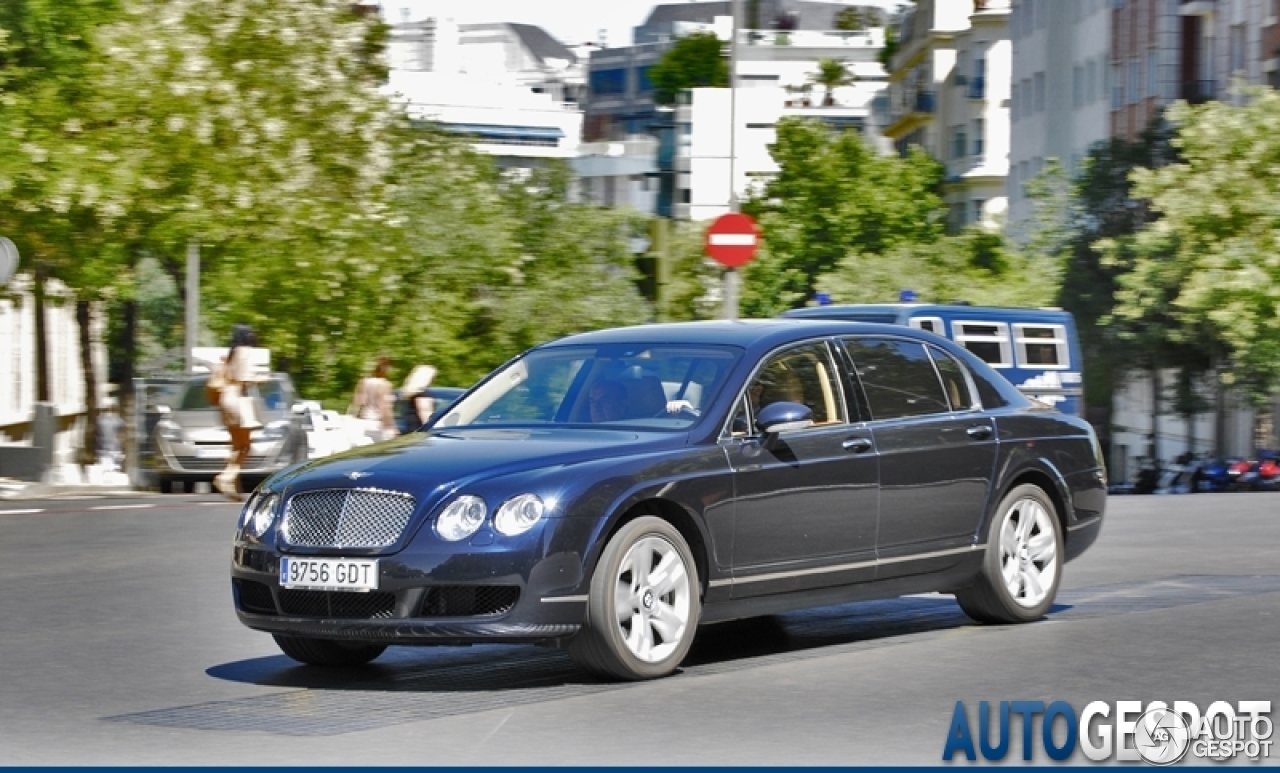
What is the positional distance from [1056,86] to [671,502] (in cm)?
7373

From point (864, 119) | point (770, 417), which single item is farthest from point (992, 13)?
point (770, 417)

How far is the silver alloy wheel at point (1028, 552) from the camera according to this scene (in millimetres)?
12516

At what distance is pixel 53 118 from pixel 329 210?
30.7 feet

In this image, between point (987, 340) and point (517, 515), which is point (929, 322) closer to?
point (987, 340)

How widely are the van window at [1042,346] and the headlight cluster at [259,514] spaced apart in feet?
91.4

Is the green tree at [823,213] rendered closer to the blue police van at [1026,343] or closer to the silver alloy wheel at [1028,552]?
the blue police van at [1026,343]

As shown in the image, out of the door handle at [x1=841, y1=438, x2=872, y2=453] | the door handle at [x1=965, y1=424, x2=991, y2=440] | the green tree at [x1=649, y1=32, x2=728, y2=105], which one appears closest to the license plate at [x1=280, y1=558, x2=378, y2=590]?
the door handle at [x1=841, y1=438, x2=872, y2=453]

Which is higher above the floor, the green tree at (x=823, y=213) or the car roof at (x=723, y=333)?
the car roof at (x=723, y=333)

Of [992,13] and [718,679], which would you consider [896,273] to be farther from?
[718,679]

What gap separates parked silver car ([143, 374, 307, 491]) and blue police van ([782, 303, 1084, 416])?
7.27 meters

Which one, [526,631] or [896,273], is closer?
[526,631]

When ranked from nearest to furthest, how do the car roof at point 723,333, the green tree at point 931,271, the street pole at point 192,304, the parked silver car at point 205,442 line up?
the car roof at point 723,333 < the parked silver car at point 205,442 < the street pole at point 192,304 < the green tree at point 931,271

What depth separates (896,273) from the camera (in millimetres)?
79500

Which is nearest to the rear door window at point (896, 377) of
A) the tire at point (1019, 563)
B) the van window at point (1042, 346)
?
the tire at point (1019, 563)
